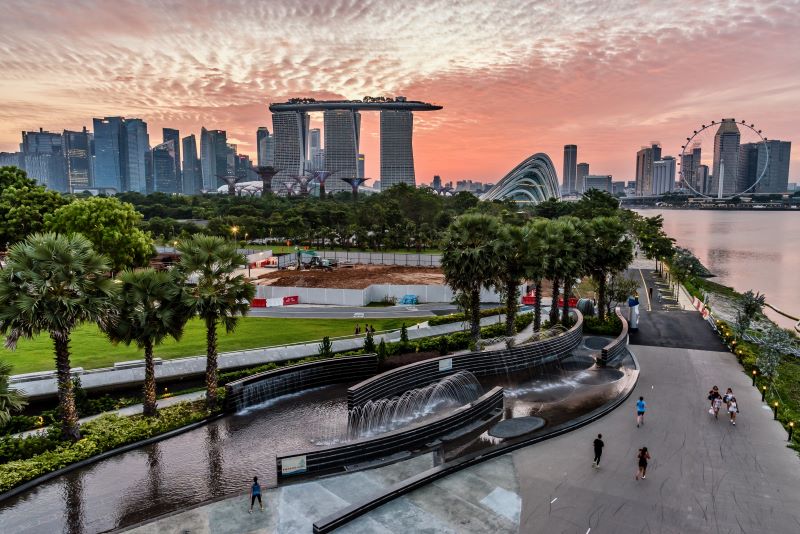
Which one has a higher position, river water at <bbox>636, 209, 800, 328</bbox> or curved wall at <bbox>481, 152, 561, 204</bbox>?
curved wall at <bbox>481, 152, 561, 204</bbox>

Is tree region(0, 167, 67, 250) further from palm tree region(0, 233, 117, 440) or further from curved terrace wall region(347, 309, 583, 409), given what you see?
curved terrace wall region(347, 309, 583, 409)

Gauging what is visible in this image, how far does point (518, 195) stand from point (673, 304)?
14919cm

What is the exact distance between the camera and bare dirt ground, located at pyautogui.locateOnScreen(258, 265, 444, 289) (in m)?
48.6

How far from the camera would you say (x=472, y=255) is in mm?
24719

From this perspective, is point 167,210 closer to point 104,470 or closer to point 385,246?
point 385,246

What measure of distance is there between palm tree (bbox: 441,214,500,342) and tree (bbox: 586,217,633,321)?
32.6 ft

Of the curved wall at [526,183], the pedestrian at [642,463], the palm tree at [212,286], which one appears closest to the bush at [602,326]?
the pedestrian at [642,463]

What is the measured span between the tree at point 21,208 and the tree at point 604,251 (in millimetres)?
43106

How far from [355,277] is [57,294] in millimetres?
38119

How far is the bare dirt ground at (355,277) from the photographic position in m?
48.6

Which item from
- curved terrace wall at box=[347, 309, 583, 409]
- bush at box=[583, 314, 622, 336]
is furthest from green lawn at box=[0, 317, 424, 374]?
bush at box=[583, 314, 622, 336]

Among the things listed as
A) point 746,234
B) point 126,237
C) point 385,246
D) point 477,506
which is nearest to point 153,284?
point 477,506

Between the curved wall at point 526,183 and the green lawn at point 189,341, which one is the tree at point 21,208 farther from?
the curved wall at point 526,183

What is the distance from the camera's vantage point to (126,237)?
4178cm
